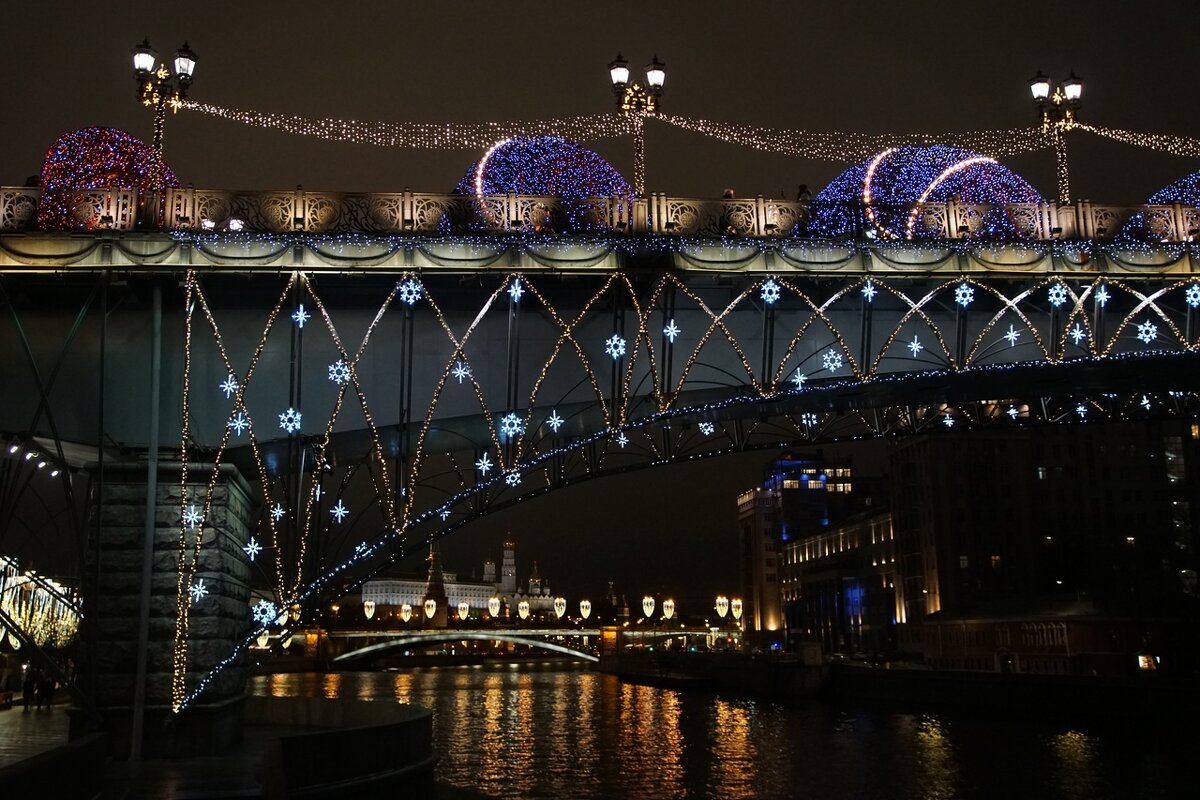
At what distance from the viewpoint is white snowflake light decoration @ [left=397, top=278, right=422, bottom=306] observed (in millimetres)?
→ 20823

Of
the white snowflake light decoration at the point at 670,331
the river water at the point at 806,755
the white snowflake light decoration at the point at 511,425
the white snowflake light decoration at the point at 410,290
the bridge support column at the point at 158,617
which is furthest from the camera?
the river water at the point at 806,755

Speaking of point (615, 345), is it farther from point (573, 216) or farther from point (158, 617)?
point (158, 617)

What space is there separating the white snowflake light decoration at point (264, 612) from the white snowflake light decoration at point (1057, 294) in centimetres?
1506

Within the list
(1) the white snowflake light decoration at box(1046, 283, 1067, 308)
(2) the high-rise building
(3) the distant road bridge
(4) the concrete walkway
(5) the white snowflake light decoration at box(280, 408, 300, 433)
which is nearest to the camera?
(4) the concrete walkway

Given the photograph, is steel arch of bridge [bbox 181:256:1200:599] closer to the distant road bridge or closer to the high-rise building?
the distant road bridge

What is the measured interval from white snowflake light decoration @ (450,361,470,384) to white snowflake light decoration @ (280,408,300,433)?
284 cm

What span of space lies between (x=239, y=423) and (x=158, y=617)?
3.48m

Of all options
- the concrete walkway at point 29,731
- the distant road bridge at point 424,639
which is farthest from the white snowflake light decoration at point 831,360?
the distant road bridge at point 424,639

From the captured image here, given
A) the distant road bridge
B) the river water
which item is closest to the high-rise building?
the distant road bridge

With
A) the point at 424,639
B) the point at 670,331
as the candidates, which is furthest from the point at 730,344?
the point at 424,639

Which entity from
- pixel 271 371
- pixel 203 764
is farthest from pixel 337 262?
pixel 203 764

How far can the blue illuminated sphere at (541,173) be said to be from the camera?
21.5 m

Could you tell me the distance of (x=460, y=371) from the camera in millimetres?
21453

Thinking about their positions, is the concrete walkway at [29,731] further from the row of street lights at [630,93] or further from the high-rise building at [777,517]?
the high-rise building at [777,517]
